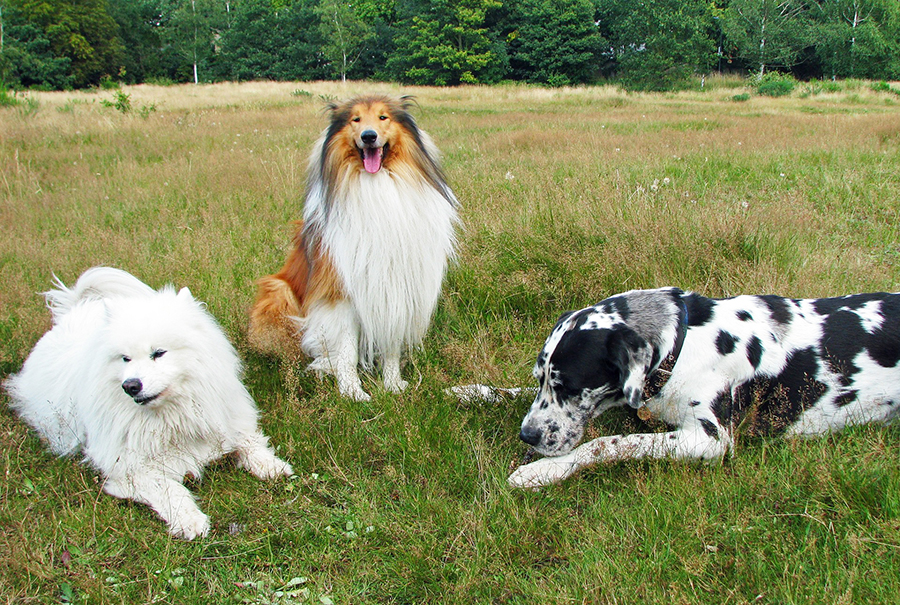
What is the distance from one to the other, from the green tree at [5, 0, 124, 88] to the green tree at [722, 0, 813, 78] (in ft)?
162

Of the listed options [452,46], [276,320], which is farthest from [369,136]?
[452,46]

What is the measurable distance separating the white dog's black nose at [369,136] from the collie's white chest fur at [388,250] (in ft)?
0.63

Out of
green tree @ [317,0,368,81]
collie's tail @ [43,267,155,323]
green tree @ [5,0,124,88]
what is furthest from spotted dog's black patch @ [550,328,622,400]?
green tree @ [5,0,124,88]

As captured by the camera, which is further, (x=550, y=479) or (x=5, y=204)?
(x=5, y=204)

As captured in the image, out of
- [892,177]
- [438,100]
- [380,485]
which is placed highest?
[438,100]

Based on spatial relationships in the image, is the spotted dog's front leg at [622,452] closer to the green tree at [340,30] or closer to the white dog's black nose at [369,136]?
the white dog's black nose at [369,136]

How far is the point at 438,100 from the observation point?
2495 centimetres

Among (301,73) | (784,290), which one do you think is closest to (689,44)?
(301,73)

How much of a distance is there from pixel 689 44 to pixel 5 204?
39.5 metres

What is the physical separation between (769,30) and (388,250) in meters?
45.5

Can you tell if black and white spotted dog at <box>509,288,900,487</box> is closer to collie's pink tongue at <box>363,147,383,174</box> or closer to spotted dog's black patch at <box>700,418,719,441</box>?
spotted dog's black patch at <box>700,418,719,441</box>

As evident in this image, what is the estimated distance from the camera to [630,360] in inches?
98.7

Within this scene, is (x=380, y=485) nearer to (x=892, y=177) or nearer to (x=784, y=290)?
(x=784, y=290)

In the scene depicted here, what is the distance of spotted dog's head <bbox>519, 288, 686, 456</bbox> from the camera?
252cm
